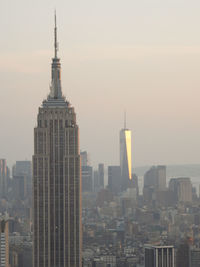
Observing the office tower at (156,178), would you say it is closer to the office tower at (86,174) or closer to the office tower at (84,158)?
the office tower at (86,174)

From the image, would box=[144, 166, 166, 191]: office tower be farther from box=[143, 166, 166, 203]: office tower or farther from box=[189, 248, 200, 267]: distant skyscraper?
box=[189, 248, 200, 267]: distant skyscraper

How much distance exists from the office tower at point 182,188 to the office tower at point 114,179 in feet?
9.15

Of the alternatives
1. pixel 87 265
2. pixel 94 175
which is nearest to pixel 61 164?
pixel 87 265

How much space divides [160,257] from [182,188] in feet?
41.4

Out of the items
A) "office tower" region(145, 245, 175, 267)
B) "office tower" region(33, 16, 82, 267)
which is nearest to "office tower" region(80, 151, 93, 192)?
"office tower" region(33, 16, 82, 267)

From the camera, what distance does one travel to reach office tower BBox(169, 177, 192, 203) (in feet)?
167

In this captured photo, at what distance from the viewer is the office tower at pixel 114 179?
50.9 meters

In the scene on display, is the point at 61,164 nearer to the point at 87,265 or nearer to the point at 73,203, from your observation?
the point at 73,203

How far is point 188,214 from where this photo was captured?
189 feet

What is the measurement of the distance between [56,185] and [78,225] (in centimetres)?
150

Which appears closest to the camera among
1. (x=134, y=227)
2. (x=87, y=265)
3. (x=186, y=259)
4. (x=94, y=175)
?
(x=87, y=265)

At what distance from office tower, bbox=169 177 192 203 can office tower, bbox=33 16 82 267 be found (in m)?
15.3

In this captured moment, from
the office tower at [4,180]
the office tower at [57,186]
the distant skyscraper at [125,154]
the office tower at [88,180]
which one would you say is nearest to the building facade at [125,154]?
the distant skyscraper at [125,154]

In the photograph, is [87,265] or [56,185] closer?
[56,185]
